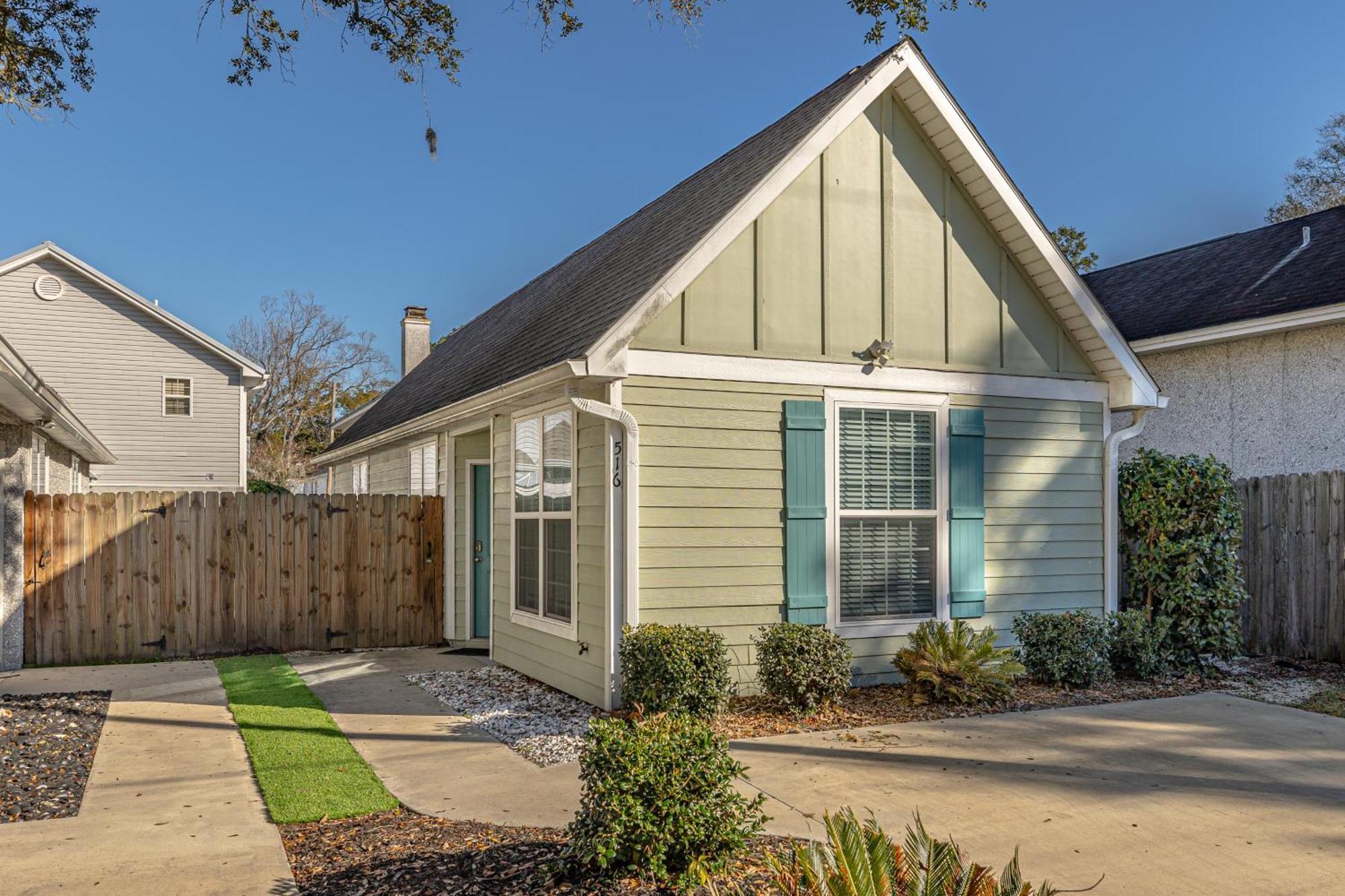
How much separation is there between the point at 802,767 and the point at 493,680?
405 cm

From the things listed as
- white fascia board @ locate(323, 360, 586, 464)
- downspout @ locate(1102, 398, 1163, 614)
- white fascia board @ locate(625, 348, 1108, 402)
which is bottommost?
downspout @ locate(1102, 398, 1163, 614)

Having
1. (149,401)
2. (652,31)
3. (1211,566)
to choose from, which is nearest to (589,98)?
(652,31)

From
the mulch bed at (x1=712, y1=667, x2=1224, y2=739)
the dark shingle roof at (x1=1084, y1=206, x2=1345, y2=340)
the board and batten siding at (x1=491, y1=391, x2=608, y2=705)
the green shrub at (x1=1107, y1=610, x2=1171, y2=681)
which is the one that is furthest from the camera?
the dark shingle roof at (x1=1084, y1=206, x2=1345, y2=340)

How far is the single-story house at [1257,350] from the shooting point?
11250 mm

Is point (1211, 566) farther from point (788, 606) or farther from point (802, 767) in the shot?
point (802, 767)

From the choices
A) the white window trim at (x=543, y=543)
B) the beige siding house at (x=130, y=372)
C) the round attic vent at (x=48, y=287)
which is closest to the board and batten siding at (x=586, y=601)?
the white window trim at (x=543, y=543)

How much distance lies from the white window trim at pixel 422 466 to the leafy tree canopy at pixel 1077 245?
1057 inches

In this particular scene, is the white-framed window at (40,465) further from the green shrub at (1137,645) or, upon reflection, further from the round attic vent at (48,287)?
the round attic vent at (48,287)

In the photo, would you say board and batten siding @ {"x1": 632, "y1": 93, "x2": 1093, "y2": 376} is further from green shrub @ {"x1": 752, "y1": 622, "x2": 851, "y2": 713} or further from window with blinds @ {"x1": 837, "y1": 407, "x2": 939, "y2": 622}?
green shrub @ {"x1": 752, "y1": 622, "x2": 851, "y2": 713}

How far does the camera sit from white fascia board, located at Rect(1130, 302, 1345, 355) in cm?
1092

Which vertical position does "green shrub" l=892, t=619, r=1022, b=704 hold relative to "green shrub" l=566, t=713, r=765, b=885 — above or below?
below

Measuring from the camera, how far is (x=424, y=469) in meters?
12.9

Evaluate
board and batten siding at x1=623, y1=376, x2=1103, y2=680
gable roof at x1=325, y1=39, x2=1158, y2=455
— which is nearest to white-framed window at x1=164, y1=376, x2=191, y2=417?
gable roof at x1=325, y1=39, x2=1158, y2=455

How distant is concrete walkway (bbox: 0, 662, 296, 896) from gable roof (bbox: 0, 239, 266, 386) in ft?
54.9
